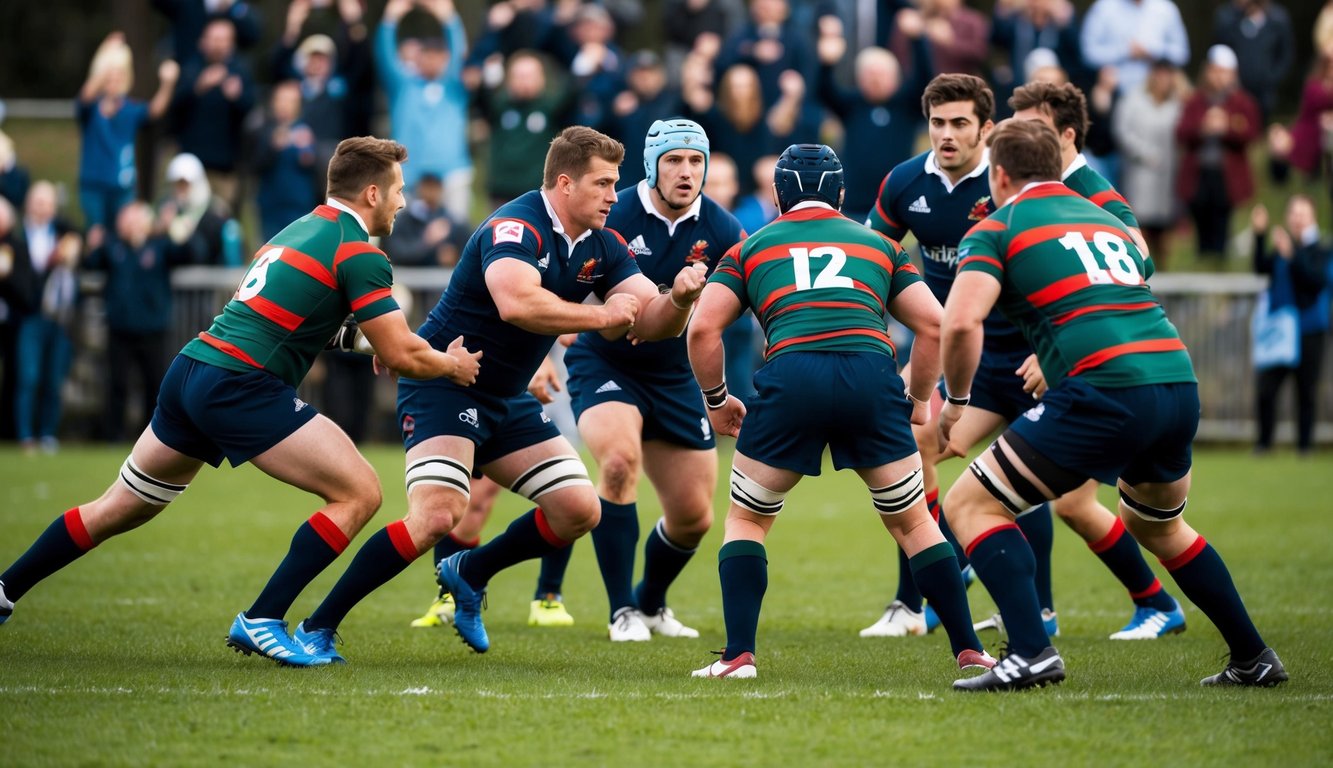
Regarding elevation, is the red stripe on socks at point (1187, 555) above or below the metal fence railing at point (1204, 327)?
above

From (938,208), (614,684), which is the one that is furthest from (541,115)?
(614,684)

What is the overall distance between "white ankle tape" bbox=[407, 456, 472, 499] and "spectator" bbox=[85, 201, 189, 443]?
38.5 ft

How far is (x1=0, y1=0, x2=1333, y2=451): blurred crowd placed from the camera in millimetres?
17422

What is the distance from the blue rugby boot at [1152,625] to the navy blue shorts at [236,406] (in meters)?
4.14

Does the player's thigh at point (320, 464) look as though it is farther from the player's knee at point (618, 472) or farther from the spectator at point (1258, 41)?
the spectator at point (1258, 41)

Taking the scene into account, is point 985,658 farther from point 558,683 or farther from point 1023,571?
point 558,683

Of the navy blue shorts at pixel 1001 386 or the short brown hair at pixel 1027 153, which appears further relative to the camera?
the navy blue shorts at pixel 1001 386

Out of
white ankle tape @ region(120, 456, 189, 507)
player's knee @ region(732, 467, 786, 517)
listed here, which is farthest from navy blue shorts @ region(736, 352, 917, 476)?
white ankle tape @ region(120, 456, 189, 507)

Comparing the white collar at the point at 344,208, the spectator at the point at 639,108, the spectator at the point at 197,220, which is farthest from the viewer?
the spectator at the point at 197,220

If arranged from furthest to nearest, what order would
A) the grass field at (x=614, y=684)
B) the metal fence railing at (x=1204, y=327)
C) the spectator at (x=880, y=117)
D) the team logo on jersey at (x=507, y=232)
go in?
the metal fence railing at (x=1204, y=327) → the spectator at (x=880, y=117) → the team logo on jersey at (x=507, y=232) → the grass field at (x=614, y=684)

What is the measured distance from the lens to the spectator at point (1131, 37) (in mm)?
17875

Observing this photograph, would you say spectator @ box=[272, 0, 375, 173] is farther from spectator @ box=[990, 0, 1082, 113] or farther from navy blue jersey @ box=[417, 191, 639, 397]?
navy blue jersey @ box=[417, 191, 639, 397]

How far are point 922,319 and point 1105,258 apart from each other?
0.87 m

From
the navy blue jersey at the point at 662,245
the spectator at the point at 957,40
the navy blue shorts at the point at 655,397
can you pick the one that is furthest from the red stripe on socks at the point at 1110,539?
the spectator at the point at 957,40
